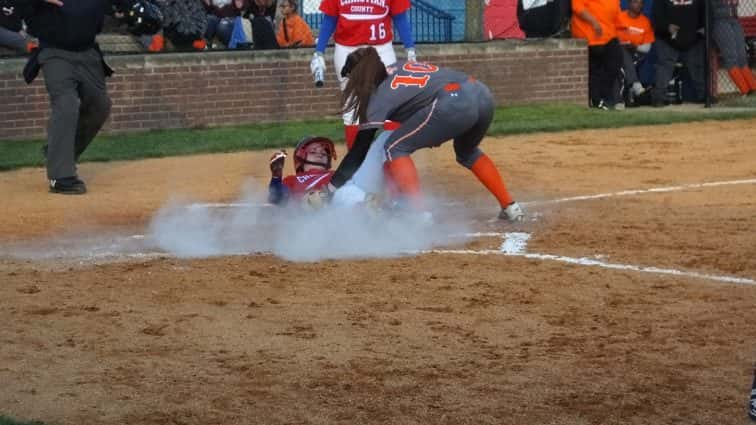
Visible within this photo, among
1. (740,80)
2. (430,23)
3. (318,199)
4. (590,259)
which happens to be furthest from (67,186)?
(430,23)

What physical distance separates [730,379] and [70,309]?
3.75 m

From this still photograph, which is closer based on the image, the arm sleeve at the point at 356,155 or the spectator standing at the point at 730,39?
the arm sleeve at the point at 356,155

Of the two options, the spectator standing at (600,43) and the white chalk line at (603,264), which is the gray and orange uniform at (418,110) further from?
the spectator standing at (600,43)

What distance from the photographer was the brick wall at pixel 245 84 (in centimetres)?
1644

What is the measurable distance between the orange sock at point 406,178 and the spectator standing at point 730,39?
441 inches

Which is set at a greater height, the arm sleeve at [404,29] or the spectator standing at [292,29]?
the arm sleeve at [404,29]

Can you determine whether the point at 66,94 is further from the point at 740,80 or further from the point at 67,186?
the point at 740,80

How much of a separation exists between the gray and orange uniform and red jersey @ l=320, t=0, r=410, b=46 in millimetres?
3112

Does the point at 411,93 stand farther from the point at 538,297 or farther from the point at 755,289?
the point at 755,289

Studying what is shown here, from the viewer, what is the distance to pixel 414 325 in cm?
757

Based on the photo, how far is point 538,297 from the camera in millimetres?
8195

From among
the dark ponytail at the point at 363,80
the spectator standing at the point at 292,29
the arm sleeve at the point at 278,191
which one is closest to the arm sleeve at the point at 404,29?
the arm sleeve at the point at 278,191

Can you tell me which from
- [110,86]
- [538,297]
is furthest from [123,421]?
[110,86]

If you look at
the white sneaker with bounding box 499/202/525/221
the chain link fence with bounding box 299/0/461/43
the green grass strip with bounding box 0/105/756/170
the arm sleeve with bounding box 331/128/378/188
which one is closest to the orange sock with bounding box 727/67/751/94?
the green grass strip with bounding box 0/105/756/170
